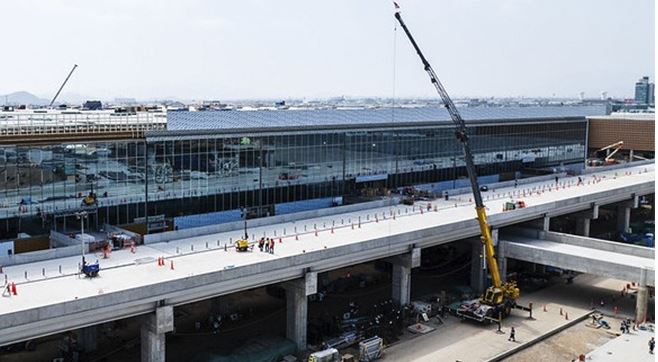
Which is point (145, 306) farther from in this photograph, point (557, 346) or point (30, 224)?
point (557, 346)

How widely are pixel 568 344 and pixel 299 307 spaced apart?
17905mm

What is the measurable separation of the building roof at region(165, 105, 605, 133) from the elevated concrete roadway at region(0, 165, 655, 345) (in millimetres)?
10226

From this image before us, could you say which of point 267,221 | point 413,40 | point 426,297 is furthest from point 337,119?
point 426,297

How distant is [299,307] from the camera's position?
45.6 meters

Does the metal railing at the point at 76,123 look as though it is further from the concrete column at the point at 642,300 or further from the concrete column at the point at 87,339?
the concrete column at the point at 642,300

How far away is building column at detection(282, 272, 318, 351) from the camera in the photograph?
4534 cm

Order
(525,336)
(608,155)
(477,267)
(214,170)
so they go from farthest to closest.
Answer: (608,155) < (214,170) < (477,267) < (525,336)

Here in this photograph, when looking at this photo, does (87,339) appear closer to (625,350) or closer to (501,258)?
(625,350)

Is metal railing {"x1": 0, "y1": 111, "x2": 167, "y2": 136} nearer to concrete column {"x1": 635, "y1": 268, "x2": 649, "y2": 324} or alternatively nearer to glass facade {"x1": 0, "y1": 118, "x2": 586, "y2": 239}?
glass facade {"x1": 0, "y1": 118, "x2": 586, "y2": 239}

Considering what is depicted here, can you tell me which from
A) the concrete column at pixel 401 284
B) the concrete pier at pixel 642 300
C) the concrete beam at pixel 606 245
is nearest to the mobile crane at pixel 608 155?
the concrete beam at pixel 606 245

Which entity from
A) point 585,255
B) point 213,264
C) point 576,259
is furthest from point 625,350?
point 213,264

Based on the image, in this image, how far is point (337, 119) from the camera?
73688mm

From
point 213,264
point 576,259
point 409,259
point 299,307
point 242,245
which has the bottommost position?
point 299,307

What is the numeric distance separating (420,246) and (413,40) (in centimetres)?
1951
